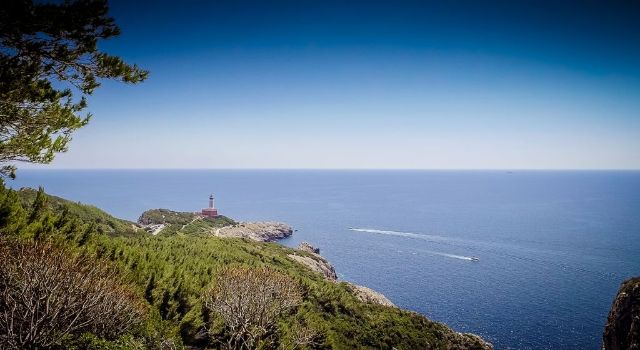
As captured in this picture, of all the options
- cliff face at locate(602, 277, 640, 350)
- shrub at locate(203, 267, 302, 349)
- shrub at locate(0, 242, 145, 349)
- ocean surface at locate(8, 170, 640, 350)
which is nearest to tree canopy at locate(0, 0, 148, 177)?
shrub at locate(0, 242, 145, 349)

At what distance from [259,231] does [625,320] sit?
301ft

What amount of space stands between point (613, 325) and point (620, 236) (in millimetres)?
93021

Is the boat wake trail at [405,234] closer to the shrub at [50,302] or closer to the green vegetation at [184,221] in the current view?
the green vegetation at [184,221]

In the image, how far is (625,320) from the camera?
37500 millimetres

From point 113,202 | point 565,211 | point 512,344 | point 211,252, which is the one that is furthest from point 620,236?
point 113,202

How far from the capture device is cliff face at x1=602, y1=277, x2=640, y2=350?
36.2 metres

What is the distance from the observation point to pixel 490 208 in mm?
177750

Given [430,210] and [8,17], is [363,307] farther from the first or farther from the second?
[430,210]

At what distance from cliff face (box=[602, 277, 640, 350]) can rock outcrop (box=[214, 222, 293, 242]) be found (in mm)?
79129

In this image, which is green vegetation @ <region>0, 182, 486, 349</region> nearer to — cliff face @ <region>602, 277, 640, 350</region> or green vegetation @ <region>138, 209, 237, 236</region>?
cliff face @ <region>602, 277, 640, 350</region>

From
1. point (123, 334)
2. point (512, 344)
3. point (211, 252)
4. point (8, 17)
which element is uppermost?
point (8, 17)

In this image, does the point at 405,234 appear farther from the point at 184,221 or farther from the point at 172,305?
the point at 172,305

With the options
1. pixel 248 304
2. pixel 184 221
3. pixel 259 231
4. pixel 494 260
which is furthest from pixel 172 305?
pixel 184 221

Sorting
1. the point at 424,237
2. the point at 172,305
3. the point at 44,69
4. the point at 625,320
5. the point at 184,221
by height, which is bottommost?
the point at 424,237
